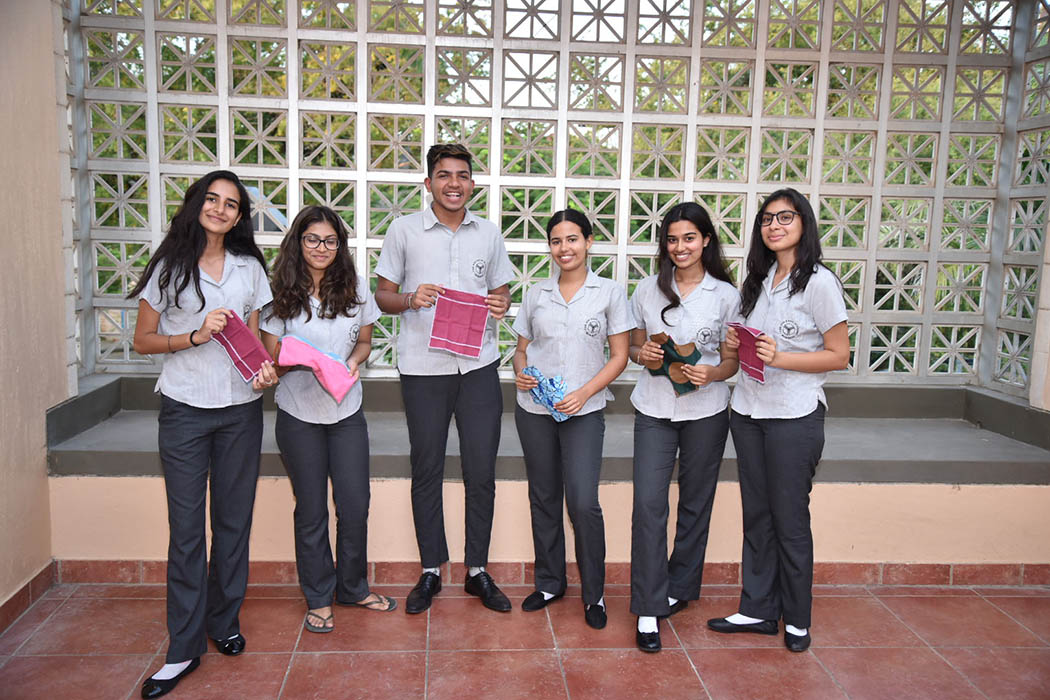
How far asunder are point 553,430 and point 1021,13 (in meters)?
3.69

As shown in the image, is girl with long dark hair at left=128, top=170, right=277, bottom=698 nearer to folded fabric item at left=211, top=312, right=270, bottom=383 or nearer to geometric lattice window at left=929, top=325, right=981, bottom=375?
folded fabric item at left=211, top=312, right=270, bottom=383

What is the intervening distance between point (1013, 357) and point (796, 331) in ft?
7.52

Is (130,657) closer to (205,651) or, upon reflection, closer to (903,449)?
(205,651)

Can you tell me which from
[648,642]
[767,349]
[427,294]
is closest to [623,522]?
[648,642]

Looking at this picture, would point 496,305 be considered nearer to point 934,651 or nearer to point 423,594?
point 423,594

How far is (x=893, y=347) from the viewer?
4688mm

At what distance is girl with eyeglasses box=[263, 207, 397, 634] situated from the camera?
10.1ft

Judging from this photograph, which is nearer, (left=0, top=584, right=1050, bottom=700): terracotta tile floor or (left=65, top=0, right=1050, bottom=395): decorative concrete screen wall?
(left=0, top=584, right=1050, bottom=700): terracotta tile floor

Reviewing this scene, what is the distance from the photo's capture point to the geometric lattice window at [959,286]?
4.64 meters

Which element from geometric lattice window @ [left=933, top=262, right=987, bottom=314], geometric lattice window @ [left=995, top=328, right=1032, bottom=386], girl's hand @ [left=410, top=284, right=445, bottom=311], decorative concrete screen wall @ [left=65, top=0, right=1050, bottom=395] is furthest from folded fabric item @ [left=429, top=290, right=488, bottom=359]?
geometric lattice window @ [left=995, top=328, right=1032, bottom=386]

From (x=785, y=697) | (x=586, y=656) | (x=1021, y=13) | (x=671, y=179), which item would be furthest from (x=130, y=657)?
(x=1021, y=13)

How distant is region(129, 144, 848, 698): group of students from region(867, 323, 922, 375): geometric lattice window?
1.87 m

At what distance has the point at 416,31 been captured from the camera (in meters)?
4.28

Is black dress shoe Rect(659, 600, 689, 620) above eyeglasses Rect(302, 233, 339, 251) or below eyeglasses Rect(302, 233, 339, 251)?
below
